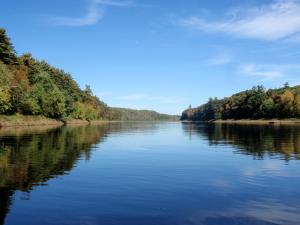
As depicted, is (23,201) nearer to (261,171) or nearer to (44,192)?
(44,192)

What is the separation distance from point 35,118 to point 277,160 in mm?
102300

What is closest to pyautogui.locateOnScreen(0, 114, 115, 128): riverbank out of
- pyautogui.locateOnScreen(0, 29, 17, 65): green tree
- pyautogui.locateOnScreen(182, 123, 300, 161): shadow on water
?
pyautogui.locateOnScreen(0, 29, 17, 65): green tree

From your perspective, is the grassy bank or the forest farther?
the forest

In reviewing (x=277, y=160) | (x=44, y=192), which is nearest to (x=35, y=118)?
(x=277, y=160)

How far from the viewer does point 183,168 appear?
3234 cm

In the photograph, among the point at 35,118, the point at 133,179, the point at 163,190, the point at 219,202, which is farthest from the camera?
the point at 35,118

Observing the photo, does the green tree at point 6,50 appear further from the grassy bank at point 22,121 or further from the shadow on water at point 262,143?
the shadow on water at point 262,143

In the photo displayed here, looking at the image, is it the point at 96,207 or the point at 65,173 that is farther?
the point at 65,173

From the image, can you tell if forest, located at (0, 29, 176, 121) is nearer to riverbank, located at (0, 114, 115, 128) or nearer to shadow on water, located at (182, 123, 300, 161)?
riverbank, located at (0, 114, 115, 128)

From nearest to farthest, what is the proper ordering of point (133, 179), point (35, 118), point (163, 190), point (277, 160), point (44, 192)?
point (44, 192), point (163, 190), point (133, 179), point (277, 160), point (35, 118)

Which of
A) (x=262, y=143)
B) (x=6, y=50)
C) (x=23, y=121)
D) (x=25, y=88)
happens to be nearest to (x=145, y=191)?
(x=262, y=143)

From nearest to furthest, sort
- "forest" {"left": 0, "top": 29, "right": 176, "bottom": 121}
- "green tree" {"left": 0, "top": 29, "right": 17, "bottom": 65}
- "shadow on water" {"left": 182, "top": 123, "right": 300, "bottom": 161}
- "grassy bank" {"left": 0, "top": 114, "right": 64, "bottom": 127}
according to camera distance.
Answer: "shadow on water" {"left": 182, "top": 123, "right": 300, "bottom": 161} < "grassy bank" {"left": 0, "top": 114, "right": 64, "bottom": 127} < "forest" {"left": 0, "top": 29, "right": 176, "bottom": 121} < "green tree" {"left": 0, "top": 29, "right": 17, "bottom": 65}

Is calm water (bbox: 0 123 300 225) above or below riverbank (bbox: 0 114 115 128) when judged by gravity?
below

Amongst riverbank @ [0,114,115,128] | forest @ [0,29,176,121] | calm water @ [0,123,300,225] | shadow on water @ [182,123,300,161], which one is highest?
forest @ [0,29,176,121]
